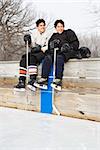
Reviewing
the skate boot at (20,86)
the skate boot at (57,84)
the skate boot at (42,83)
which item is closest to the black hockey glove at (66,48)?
the skate boot at (57,84)

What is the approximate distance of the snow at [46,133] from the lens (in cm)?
257

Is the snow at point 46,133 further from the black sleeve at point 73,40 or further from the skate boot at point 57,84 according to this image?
the black sleeve at point 73,40

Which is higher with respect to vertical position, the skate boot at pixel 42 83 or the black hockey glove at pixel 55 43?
the black hockey glove at pixel 55 43

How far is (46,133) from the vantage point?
304 centimetres

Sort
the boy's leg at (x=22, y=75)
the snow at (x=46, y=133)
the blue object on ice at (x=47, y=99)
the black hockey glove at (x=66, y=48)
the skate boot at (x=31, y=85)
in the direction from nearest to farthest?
1. the snow at (x=46, y=133)
2. the black hockey glove at (x=66, y=48)
3. the blue object on ice at (x=47, y=99)
4. the skate boot at (x=31, y=85)
5. the boy's leg at (x=22, y=75)

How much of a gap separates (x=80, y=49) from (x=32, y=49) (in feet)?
2.58

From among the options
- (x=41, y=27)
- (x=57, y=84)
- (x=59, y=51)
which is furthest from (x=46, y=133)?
(x=41, y=27)

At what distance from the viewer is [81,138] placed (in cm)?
279

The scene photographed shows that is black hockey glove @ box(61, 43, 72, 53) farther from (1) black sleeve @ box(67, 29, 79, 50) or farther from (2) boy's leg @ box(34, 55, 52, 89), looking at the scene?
(2) boy's leg @ box(34, 55, 52, 89)

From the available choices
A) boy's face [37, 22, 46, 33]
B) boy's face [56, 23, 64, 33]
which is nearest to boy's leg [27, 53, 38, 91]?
boy's face [37, 22, 46, 33]

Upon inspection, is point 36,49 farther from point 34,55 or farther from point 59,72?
point 59,72

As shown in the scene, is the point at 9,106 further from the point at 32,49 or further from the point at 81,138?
the point at 81,138

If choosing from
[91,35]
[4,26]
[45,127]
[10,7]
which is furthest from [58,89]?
[10,7]

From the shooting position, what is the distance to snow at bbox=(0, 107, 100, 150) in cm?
257
